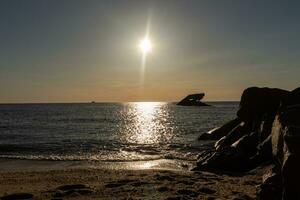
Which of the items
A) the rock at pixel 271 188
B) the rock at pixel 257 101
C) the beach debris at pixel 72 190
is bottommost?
the beach debris at pixel 72 190

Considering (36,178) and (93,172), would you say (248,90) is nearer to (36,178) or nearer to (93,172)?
(93,172)

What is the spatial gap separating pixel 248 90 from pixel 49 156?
54.3 feet

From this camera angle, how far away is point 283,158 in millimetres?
9734

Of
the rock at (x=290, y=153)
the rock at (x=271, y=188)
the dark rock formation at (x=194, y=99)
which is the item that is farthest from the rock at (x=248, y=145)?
the dark rock formation at (x=194, y=99)

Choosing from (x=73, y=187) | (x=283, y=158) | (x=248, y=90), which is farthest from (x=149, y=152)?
(x=283, y=158)

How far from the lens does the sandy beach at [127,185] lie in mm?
13312

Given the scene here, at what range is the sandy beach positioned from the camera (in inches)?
524

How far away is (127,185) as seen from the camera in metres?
15.1

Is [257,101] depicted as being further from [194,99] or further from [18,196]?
[194,99]

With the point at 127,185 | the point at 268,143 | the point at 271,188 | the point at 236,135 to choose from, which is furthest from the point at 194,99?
the point at 271,188

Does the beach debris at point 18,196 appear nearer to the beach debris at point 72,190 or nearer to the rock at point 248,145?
A: the beach debris at point 72,190

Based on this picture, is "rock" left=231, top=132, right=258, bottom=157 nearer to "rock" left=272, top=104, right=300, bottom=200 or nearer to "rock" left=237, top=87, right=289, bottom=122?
"rock" left=237, top=87, right=289, bottom=122

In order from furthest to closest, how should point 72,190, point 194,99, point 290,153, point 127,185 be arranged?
1. point 194,99
2. point 127,185
3. point 72,190
4. point 290,153

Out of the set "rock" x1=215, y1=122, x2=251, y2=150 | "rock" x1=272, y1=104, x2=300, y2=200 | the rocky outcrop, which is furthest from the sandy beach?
"rock" x1=215, y1=122, x2=251, y2=150
